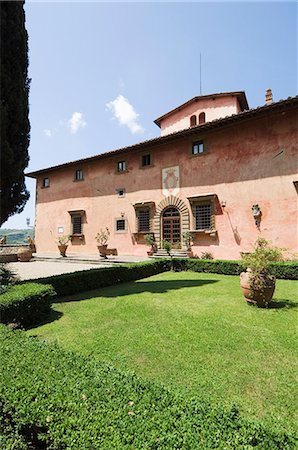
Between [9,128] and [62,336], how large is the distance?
6850mm

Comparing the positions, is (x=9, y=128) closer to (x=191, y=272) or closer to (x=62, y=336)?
(x=62, y=336)

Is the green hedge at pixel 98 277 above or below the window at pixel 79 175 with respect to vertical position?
below

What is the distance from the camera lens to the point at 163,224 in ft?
57.5

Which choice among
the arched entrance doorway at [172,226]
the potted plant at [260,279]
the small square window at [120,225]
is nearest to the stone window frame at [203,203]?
the arched entrance doorway at [172,226]

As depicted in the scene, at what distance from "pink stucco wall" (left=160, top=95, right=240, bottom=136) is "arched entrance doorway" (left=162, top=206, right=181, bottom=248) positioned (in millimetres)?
8966

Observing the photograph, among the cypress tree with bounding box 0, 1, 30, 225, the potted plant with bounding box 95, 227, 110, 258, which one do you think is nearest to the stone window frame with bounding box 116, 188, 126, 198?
the potted plant with bounding box 95, 227, 110, 258

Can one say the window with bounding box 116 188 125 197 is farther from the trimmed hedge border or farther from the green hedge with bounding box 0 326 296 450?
the green hedge with bounding box 0 326 296 450

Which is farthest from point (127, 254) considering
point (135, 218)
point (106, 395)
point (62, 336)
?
point (106, 395)

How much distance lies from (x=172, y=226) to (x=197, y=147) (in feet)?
18.0

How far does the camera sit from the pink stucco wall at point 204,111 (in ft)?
65.6

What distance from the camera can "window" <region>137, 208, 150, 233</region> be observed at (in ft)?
59.8

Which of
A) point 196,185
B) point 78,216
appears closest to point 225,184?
point 196,185

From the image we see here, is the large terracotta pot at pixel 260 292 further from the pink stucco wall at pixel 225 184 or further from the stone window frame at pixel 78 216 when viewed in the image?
the stone window frame at pixel 78 216

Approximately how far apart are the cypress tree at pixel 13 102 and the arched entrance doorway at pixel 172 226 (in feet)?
33.7
